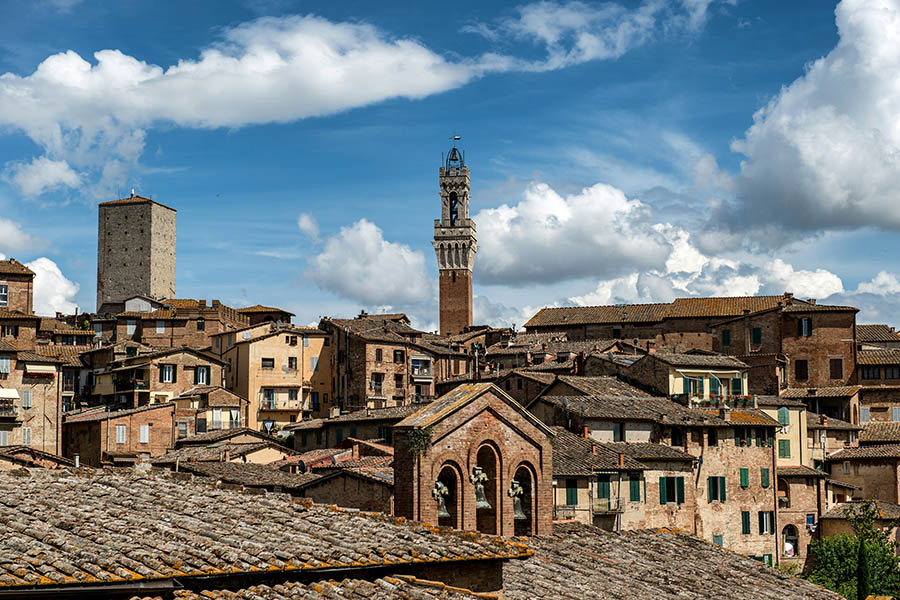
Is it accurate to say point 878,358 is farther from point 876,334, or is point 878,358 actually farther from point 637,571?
point 637,571

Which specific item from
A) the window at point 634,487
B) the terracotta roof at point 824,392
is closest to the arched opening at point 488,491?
the window at point 634,487

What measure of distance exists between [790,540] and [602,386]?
15.1 m

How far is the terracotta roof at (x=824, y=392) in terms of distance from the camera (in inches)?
3342

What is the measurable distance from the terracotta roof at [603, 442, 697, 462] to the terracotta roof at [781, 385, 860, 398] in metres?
27.8

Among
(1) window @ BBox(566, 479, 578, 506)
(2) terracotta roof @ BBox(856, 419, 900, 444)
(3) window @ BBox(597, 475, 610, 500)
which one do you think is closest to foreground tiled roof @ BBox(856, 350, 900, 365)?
(2) terracotta roof @ BBox(856, 419, 900, 444)

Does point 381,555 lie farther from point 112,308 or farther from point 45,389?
point 112,308

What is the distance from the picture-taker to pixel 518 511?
25469mm

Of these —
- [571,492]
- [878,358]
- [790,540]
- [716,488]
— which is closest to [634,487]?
[571,492]

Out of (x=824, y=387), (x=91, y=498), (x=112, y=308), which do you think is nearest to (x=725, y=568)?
(x=91, y=498)

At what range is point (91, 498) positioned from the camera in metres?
17.8

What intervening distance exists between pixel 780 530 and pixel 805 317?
29629 millimetres

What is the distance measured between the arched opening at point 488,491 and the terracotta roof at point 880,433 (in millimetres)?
62350

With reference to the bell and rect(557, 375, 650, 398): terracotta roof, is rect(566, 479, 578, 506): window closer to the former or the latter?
rect(557, 375, 650, 398): terracotta roof

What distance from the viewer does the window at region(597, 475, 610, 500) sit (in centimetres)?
5144
